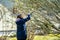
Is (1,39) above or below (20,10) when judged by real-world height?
below

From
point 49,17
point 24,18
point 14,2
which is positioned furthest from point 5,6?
point 49,17

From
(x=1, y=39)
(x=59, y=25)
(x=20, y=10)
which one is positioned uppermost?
(x=20, y=10)

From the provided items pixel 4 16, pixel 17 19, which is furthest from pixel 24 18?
pixel 4 16

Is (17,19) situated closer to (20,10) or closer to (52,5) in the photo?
(20,10)

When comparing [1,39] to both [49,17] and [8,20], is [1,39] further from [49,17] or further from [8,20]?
[49,17]

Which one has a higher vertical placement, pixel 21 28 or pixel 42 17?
pixel 42 17

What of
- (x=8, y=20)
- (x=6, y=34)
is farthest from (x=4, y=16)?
(x=6, y=34)

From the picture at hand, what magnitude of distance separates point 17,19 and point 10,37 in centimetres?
25

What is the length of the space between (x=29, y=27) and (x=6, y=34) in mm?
305

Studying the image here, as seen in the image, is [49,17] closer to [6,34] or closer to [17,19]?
[17,19]

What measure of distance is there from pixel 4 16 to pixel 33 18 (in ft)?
1.22

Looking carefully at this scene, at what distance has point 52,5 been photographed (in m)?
2.61

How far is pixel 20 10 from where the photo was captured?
2564 millimetres

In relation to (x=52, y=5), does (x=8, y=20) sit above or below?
below
